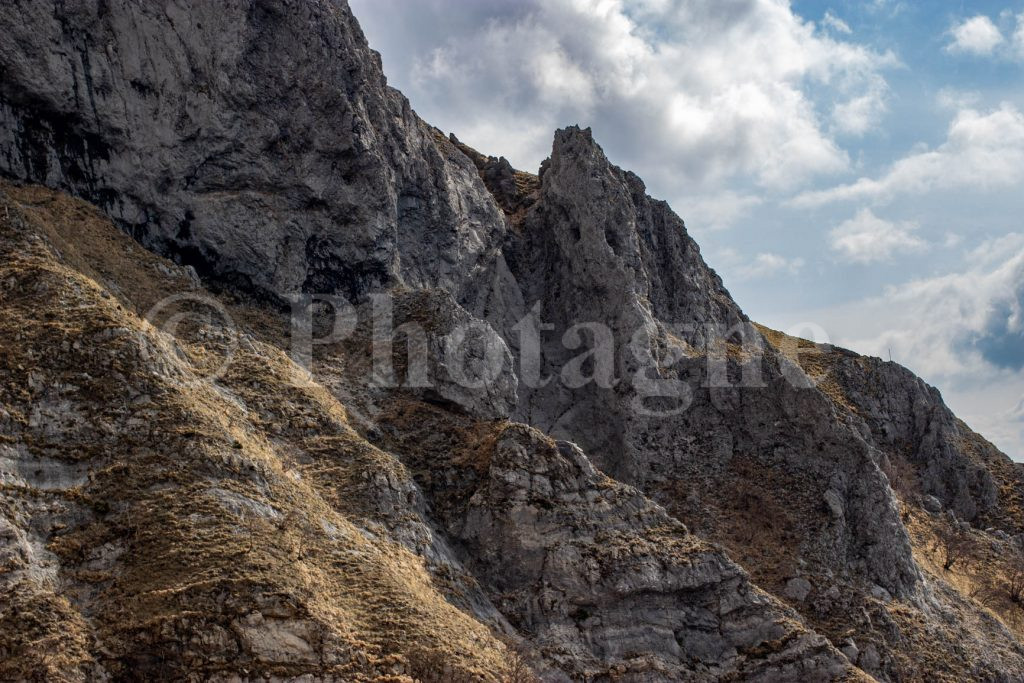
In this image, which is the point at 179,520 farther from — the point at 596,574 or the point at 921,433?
the point at 921,433

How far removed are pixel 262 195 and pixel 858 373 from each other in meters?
39.6

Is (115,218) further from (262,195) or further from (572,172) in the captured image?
(572,172)

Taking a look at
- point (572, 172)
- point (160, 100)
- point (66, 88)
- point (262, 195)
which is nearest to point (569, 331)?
point (572, 172)

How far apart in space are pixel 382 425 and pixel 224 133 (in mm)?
16521

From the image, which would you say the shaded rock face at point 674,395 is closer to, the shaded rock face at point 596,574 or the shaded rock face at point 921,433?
the shaded rock face at point 921,433

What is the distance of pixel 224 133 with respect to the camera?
147ft

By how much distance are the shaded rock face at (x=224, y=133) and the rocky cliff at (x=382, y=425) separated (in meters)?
0.14

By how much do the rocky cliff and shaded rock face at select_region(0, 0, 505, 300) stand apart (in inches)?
5.6

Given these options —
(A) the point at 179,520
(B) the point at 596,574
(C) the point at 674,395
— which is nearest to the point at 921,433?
(C) the point at 674,395

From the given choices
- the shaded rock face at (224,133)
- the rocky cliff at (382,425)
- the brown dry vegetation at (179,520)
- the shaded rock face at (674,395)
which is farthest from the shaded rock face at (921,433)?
the brown dry vegetation at (179,520)

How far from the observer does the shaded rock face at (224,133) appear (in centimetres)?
4109

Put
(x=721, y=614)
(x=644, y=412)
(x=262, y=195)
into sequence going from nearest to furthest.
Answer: (x=721, y=614), (x=262, y=195), (x=644, y=412)

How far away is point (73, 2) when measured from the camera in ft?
138

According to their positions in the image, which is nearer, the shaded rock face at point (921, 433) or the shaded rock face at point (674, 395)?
the shaded rock face at point (674, 395)
